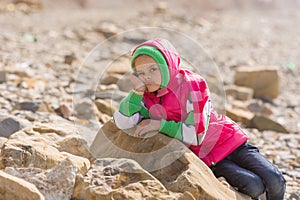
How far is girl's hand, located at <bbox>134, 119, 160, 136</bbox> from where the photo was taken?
11.2ft

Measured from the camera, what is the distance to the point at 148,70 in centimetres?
335

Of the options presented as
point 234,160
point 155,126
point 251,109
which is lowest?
point 251,109

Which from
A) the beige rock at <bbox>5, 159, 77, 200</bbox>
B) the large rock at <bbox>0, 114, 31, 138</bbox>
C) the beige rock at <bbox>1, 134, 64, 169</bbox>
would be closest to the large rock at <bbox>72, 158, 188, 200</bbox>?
the beige rock at <bbox>5, 159, 77, 200</bbox>

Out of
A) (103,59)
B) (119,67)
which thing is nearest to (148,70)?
(119,67)

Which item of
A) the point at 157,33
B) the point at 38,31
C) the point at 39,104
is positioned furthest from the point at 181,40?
the point at 39,104

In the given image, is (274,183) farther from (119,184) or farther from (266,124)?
(266,124)

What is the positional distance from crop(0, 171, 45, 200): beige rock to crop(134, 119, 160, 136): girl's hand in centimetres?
85

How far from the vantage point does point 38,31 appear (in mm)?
12156

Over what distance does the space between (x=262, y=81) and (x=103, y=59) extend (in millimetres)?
2753

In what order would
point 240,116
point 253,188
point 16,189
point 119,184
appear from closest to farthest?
point 16,189 → point 119,184 → point 253,188 → point 240,116

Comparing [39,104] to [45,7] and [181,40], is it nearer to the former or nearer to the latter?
[181,40]

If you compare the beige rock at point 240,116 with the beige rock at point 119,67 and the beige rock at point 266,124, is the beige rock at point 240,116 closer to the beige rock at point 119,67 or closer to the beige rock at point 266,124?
the beige rock at point 266,124

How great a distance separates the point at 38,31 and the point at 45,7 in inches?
277

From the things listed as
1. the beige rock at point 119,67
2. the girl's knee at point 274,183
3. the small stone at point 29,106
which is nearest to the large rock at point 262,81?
the beige rock at point 119,67
